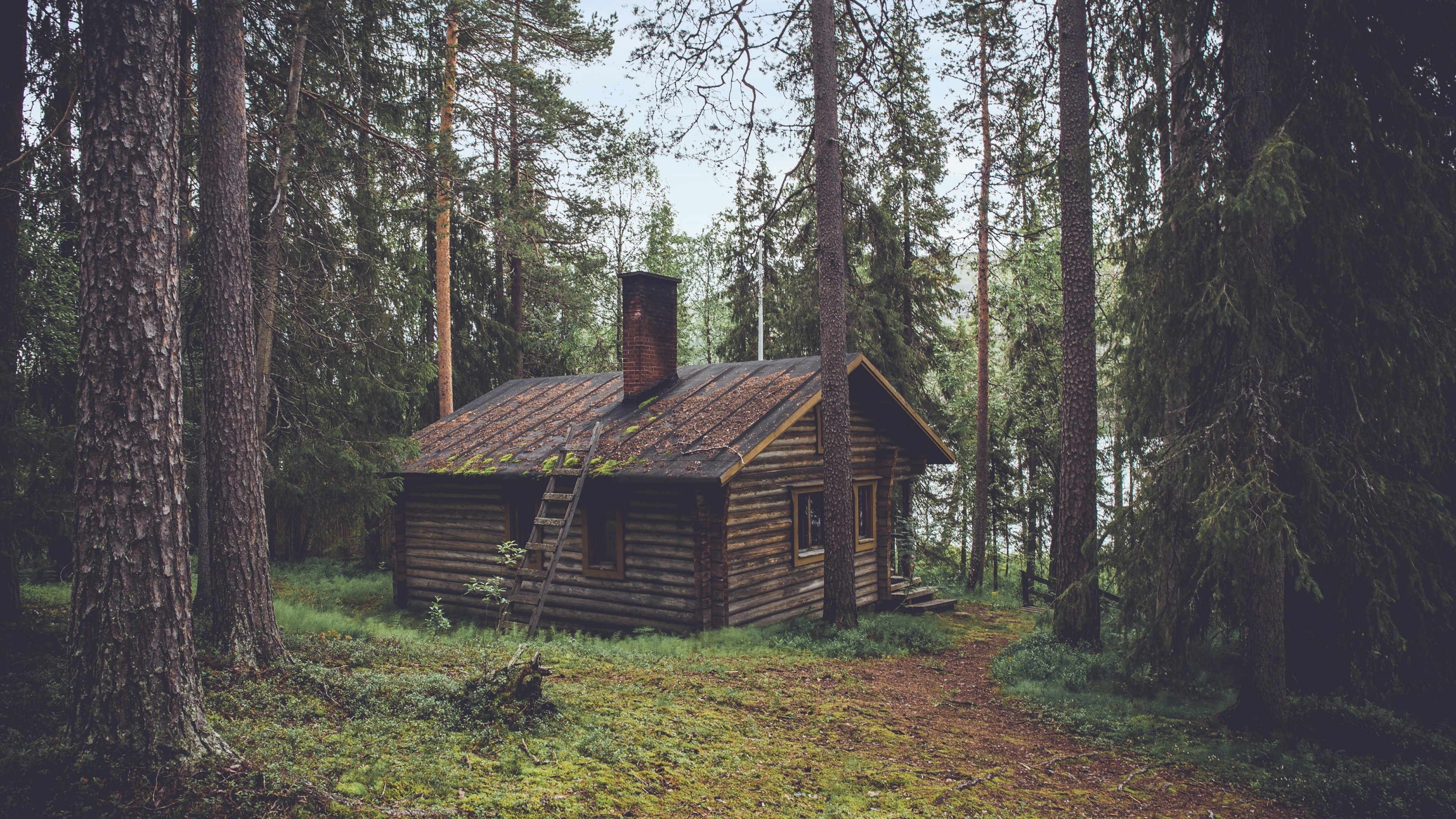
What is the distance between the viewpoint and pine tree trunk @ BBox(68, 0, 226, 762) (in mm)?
4430

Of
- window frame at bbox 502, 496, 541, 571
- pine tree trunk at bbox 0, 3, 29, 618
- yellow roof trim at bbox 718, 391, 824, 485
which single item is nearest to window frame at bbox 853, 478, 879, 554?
yellow roof trim at bbox 718, 391, 824, 485

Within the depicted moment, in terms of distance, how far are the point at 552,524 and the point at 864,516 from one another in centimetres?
708

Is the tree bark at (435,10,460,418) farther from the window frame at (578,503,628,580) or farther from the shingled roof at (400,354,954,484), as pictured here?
the window frame at (578,503,628,580)

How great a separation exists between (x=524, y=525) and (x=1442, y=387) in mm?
13334

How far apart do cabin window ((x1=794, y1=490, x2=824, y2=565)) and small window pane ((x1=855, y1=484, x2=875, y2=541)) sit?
109 cm

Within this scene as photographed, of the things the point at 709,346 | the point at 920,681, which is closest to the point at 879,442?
the point at 920,681

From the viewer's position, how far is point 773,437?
40.6 feet

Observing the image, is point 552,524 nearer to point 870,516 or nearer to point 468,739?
point 468,739

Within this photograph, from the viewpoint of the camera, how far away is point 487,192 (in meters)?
11.9

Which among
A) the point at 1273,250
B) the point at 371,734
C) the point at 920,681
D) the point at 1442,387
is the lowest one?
the point at 920,681

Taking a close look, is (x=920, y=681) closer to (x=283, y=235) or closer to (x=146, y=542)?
(x=146, y=542)

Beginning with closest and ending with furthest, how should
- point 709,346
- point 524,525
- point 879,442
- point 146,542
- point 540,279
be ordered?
point 146,542, point 524,525, point 879,442, point 540,279, point 709,346

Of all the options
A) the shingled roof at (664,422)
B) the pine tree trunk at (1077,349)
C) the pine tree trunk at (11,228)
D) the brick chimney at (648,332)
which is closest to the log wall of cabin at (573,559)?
the shingled roof at (664,422)

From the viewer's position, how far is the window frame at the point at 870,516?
51.6 feet
